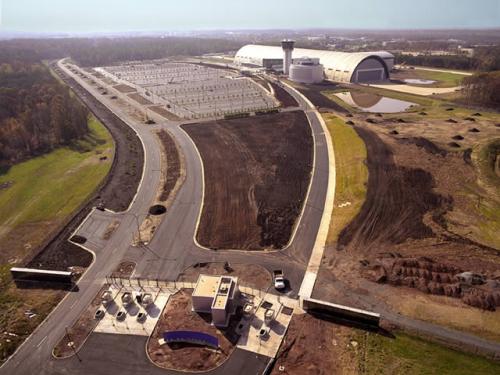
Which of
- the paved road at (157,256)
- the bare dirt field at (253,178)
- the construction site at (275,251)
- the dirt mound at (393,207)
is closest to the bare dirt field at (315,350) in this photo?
the construction site at (275,251)

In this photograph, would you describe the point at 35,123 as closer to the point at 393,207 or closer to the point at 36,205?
the point at 36,205

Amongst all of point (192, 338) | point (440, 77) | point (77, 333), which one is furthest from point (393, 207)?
point (440, 77)

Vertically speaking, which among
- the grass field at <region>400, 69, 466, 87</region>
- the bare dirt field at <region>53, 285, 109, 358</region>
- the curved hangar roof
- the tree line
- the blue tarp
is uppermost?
the curved hangar roof

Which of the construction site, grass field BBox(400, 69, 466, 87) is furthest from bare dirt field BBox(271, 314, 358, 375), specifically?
grass field BBox(400, 69, 466, 87)

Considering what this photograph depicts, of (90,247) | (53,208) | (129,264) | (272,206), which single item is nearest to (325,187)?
(272,206)

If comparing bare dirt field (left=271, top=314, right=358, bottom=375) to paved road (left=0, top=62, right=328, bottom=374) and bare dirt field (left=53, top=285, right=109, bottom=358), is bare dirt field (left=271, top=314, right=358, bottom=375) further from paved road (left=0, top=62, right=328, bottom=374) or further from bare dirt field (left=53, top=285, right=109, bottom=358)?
bare dirt field (left=53, top=285, right=109, bottom=358)

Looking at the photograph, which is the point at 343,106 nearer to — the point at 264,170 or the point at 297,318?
the point at 264,170
